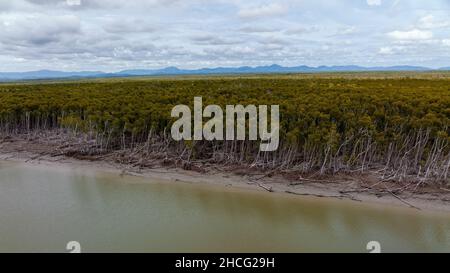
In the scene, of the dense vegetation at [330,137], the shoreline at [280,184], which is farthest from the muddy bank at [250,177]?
the dense vegetation at [330,137]

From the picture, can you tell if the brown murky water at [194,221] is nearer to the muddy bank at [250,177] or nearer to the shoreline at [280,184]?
the shoreline at [280,184]

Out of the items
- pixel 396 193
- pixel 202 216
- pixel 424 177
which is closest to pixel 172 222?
pixel 202 216

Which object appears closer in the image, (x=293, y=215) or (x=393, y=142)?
(x=293, y=215)

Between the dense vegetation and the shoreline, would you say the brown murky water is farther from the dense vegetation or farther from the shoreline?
the dense vegetation

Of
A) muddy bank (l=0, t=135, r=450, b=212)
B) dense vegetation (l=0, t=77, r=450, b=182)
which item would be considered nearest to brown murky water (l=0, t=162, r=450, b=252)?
muddy bank (l=0, t=135, r=450, b=212)
